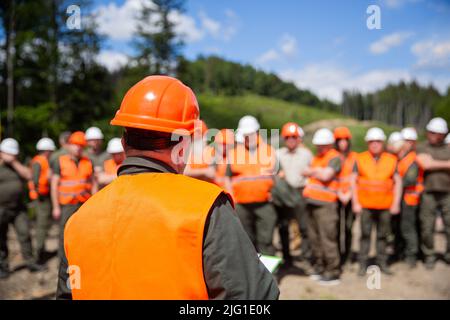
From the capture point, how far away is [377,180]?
573cm

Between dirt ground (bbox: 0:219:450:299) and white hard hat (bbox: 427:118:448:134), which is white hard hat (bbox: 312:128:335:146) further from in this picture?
dirt ground (bbox: 0:219:450:299)

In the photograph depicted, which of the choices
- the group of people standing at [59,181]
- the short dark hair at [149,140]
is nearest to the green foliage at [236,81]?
the group of people standing at [59,181]

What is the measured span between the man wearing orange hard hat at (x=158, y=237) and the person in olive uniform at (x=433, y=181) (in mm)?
5947

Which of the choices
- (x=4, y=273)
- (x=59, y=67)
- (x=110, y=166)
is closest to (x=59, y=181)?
(x=110, y=166)

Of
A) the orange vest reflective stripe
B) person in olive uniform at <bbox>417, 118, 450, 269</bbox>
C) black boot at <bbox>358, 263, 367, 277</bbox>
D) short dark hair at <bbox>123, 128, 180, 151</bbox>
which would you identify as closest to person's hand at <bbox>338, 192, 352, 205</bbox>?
black boot at <bbox>358, 263, 367, 277</bbox>

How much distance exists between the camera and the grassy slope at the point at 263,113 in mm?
49025

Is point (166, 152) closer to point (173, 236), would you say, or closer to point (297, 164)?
point (173, 236)

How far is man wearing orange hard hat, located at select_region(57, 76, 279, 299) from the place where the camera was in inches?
49.1

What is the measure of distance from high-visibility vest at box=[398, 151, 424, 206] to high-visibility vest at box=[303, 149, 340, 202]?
65.7 inches

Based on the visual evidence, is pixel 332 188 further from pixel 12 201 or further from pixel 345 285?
pixel 12 201

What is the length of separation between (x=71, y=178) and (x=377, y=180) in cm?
480

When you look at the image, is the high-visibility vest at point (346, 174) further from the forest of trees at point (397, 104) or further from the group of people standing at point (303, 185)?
the forest of trees at point (397, 104)
